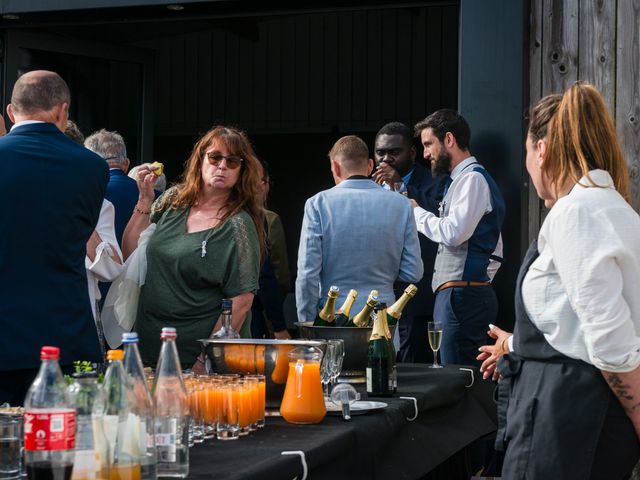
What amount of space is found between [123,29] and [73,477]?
19.7ft

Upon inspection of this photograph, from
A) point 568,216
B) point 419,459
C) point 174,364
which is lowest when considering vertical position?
point 419,459

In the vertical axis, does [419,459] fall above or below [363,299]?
below

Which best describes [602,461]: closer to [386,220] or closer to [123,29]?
[386,220]

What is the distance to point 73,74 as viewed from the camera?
6594 mm

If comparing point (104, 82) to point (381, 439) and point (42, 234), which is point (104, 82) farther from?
point (381, 439)

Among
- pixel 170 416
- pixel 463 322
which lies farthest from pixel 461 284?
pixel 170 416

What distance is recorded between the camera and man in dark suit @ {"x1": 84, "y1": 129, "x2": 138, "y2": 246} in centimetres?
468

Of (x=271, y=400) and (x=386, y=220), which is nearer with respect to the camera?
(x=271, y=400)

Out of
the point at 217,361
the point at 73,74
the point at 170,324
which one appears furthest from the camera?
the point at 73,74

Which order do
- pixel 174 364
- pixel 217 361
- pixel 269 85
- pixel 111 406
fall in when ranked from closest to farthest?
pixel 111 406 → pixel 174 364 → pixel 217 361 → pixel 269 85

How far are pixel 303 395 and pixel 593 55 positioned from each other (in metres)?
3.35

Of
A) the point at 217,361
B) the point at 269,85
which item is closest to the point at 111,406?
the point at 217,361

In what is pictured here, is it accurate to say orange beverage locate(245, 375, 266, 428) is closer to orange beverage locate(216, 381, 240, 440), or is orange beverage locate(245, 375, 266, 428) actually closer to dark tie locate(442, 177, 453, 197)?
orange beverage locate(216, 381, 240, 440)

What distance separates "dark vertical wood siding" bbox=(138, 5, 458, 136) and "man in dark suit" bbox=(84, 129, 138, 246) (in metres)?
5.56
